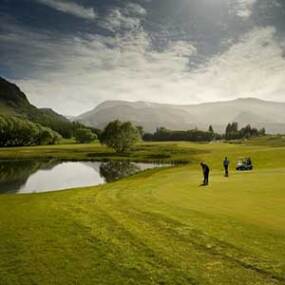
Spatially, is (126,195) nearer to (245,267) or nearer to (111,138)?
(245,267)

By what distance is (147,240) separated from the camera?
1970 centimetres

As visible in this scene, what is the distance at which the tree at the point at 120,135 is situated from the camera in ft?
457

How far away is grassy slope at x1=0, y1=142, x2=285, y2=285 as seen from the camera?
15.2 m

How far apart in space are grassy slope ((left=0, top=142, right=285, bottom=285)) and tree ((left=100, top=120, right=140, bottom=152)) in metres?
106

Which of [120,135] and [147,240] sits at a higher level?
[120,135]

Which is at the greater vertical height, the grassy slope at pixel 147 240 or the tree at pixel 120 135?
the tree at pixel 120 135

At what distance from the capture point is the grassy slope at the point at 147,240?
1519 centimetres

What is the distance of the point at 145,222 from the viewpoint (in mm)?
23641

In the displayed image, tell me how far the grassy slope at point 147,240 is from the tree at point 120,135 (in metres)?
106

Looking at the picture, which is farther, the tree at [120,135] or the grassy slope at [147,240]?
the tree at [120,135]

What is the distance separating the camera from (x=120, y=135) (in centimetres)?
13888

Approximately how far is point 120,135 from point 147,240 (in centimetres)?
11975

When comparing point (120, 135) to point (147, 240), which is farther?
point (120, 135)

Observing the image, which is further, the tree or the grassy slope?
the tree
